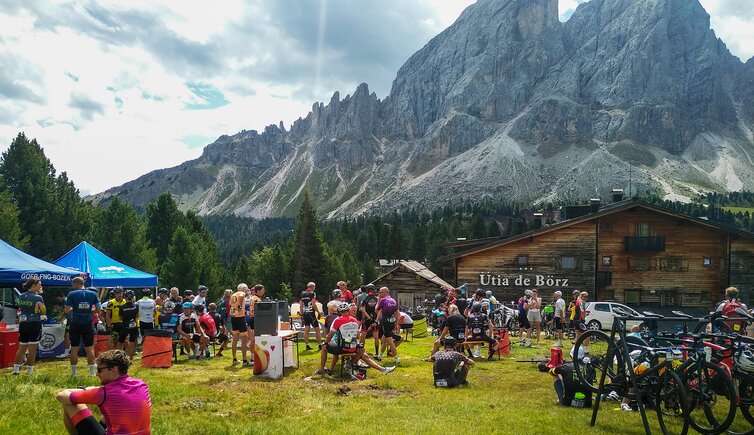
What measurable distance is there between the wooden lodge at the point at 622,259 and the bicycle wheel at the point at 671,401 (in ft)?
101

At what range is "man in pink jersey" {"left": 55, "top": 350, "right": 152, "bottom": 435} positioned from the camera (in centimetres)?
493

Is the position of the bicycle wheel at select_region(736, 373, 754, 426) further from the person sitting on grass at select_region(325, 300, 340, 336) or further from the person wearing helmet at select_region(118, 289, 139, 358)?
the person wearing helmet at select_region(118, 289, 139, 358)

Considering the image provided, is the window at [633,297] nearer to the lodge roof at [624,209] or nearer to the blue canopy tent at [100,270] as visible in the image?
the lodge roof at [624,209]

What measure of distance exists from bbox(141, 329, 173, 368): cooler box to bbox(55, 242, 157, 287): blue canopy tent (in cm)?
666

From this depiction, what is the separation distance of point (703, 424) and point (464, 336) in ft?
23.1

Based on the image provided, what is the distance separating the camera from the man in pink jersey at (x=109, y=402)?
4.93 m

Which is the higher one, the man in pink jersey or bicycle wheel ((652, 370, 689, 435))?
the man in pink jersey

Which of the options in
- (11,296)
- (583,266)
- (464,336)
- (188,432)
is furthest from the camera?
(583,266)

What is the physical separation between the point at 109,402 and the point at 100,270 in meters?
16.7

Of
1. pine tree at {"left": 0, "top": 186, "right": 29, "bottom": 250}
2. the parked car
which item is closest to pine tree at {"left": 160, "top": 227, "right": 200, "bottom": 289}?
pine tree at {"left": 0, "top": 186, "right": 29, "bottom": 250}

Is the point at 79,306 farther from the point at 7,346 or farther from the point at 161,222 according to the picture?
the point at 161,222

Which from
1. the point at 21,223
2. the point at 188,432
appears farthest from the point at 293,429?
the point at 21,223

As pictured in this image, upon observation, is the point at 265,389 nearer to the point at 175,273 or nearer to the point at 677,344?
the point at 677,344

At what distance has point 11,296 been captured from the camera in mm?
19203
